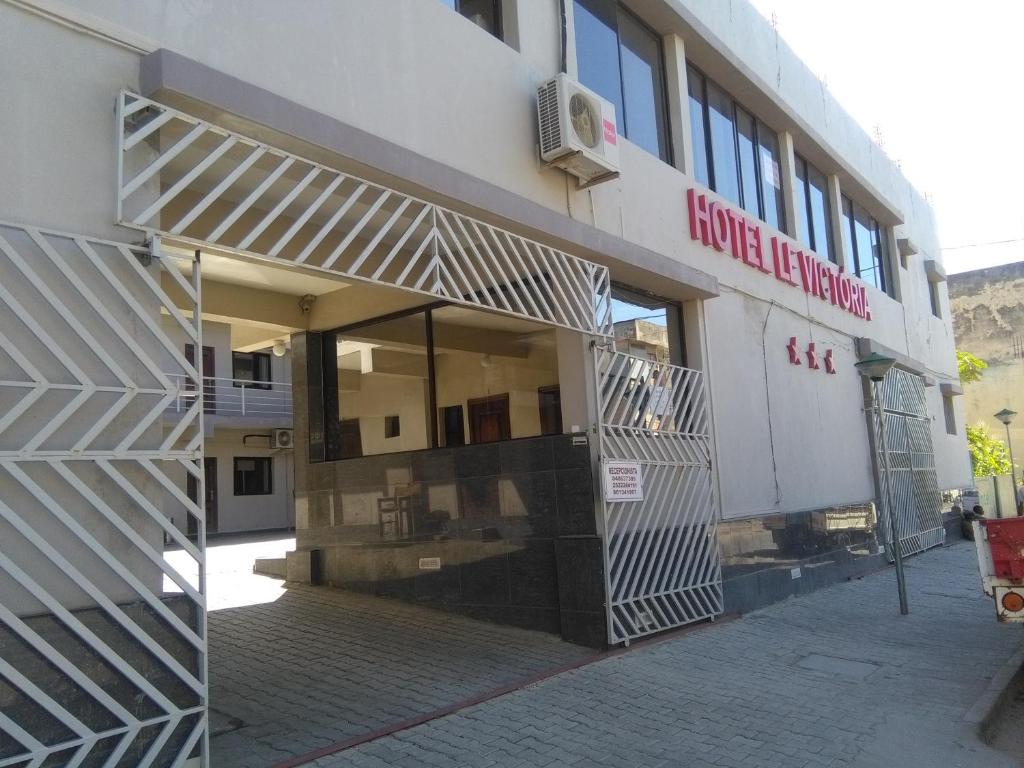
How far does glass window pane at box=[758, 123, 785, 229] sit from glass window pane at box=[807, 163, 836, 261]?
1462 mm

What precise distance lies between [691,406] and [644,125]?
3422mm

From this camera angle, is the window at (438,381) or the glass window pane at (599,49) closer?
the window at (438,381)

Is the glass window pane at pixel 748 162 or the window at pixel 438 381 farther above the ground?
the glass window pane at pixel 748 162

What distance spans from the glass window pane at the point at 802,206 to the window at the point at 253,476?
1720cm

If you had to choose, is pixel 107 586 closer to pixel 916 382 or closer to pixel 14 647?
pixel 14 647

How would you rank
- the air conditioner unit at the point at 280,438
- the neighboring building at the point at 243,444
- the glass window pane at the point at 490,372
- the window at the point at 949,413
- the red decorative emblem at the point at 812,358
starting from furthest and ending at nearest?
the air conditioner unit at the point at 280,438, the neighboring building at the point at 243,444, the window at the point at 949,413, the red decorative emblem at the point at 812,358, the glass window pane at the point at 490,372

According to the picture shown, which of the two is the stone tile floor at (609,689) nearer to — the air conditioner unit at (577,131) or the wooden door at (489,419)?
the wooden door at (489,419)

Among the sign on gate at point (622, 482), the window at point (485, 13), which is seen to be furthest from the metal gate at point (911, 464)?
the window at point (485, 13)

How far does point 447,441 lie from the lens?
8.97 meters

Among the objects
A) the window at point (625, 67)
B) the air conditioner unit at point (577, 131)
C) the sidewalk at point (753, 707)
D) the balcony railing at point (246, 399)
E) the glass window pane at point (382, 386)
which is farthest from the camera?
the balcony railing at point (246, 399)

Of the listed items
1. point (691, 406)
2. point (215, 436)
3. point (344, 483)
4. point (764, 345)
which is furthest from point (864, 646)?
point (215, 436)

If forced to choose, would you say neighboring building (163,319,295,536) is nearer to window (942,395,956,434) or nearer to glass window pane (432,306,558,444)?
glass window pane (432,306,558,444)

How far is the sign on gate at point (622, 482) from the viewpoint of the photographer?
772cm

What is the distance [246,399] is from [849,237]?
16699mm
